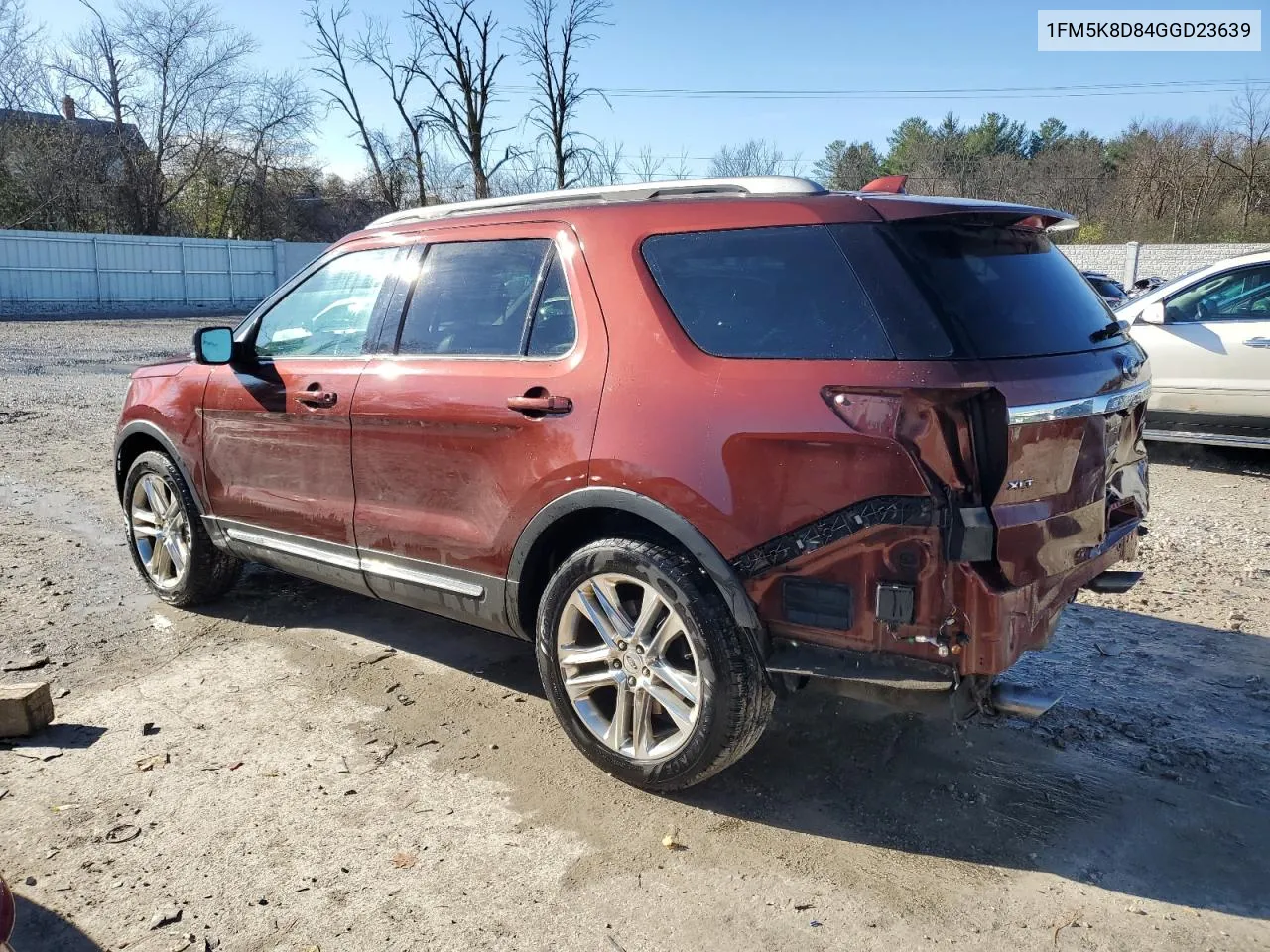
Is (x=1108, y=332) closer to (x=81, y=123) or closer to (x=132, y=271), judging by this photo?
(x=132, y=271)

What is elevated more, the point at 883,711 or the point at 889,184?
the point at 889,184

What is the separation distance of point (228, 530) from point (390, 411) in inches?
56.9

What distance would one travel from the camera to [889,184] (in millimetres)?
3561

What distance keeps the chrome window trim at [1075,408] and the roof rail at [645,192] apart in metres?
0.96

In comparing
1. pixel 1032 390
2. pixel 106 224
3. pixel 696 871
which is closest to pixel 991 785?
pixel 696 871

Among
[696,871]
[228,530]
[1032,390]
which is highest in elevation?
[1032,390]

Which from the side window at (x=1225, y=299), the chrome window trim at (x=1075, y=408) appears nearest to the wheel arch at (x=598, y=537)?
the chrome window trim at (x=1075, y=408)

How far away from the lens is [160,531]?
5133 mm

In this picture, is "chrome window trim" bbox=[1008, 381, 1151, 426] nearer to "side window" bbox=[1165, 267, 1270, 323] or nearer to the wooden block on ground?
the wooden block on ground

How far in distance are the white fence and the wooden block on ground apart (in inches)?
1074

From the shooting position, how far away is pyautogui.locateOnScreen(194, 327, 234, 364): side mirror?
4492mm

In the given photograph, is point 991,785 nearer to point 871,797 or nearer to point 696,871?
point 871,797

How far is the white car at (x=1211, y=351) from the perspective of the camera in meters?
7.80

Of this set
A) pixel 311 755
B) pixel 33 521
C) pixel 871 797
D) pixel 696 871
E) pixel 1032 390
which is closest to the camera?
pixel 1032 390
